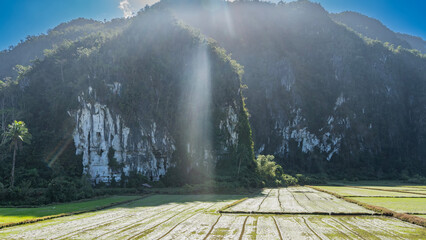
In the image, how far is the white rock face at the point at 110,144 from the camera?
173 ft

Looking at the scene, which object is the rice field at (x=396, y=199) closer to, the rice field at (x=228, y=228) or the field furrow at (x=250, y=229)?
the rice field at (x=228, y=228)

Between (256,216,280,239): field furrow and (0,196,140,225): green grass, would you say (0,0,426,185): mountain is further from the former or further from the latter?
(256,216,280,239): field furrow

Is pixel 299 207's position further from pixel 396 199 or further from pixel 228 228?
pixel 396 199

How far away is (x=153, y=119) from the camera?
2328 inches

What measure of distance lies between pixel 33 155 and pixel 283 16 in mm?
132506

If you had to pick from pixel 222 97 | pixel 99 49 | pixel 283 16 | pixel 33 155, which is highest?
pixel 283 16

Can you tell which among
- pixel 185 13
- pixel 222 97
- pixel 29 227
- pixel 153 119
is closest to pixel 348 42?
pixel 185 13

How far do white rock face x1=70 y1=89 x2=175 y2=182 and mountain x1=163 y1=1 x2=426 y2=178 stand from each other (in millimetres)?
56517

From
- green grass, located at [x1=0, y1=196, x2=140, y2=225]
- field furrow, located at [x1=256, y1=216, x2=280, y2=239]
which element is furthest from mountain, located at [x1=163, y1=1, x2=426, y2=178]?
field furrow, located at [x1=256, y1=216, x2=280, y2=239]

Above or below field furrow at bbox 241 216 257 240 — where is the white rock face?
above

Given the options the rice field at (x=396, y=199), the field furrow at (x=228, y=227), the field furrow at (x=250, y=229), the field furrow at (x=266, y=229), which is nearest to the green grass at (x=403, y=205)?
the rice field at (x=396, y=199)

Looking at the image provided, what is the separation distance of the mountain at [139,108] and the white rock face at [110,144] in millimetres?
187

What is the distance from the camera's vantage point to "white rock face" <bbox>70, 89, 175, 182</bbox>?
173ft

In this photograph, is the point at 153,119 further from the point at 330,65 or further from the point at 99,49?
the point at 330,65
